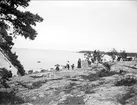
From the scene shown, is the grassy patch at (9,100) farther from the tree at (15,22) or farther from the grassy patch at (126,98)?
the grassy patch at (126,98)

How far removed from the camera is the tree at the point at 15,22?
7.15m

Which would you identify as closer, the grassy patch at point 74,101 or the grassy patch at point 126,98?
the grassy patch at point 126,98

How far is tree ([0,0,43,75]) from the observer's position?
7.15 meters

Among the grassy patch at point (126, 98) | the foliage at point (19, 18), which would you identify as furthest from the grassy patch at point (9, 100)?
the grassy patch at point (126, 98)

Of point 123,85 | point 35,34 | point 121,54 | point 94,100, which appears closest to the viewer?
→ point 94,100

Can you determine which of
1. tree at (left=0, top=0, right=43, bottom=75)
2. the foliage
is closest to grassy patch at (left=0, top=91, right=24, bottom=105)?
tree at (left=0, top=0, right=43, bottom=75)

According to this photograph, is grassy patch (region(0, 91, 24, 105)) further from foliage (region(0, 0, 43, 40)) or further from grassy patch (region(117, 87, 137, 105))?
grassy patch (region(117, 87, 137, 105))

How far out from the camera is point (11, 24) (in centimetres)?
767

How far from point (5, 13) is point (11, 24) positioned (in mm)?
774

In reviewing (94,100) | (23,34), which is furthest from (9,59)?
(94,100)

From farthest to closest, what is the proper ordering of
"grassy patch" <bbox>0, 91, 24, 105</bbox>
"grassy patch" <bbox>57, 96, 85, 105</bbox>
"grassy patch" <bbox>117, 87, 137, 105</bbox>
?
"grassy patch" <bbox>0, 91, 24, 105</bbox>, "grassy patch" <bbox>57, 96, 85, 105</bbox>, "grassy patch" <bbox>117, 87, 137, 105</bbox>

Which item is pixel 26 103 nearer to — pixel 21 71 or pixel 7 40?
pixel 21 71

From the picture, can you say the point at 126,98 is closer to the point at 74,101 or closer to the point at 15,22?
the point at 74,101

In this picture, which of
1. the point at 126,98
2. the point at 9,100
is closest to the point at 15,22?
the point at 9,100
